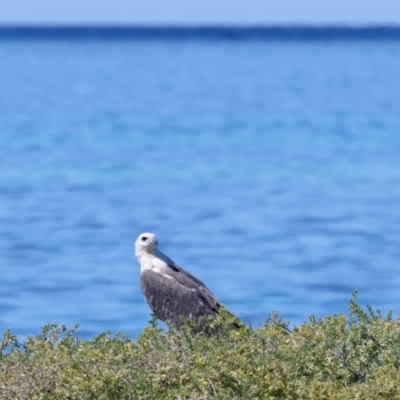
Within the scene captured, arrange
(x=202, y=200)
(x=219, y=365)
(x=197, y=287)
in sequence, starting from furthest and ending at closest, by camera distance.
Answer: (x=202, y=200)
(x=197, y=287)
(x=219, y=365)

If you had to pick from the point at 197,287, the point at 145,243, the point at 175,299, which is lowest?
the point at 175,299

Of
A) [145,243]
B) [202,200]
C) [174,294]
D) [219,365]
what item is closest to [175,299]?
[174,294]

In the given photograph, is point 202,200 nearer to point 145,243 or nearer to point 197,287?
→ point 145,243

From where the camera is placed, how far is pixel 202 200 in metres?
20.7

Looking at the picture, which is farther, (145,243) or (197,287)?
(145,243)

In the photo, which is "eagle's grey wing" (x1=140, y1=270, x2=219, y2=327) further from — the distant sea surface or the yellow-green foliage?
the yellow-green foliage

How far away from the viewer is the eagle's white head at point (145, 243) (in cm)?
891

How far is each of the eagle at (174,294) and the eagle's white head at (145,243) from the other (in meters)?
0.16

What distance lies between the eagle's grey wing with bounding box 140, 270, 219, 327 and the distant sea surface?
445 millimetres

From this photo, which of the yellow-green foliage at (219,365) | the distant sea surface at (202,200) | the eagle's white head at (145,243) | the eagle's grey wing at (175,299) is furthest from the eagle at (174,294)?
the yellow-green foliage at (219,365)

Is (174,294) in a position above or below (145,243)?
below

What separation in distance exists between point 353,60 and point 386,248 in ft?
229

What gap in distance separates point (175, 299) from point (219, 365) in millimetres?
3093

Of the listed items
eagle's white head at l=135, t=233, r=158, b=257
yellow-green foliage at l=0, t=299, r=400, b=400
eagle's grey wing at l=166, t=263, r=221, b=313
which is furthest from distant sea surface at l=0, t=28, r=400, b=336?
yellow-green foliage at l=0, t=299, r=400, b=400
